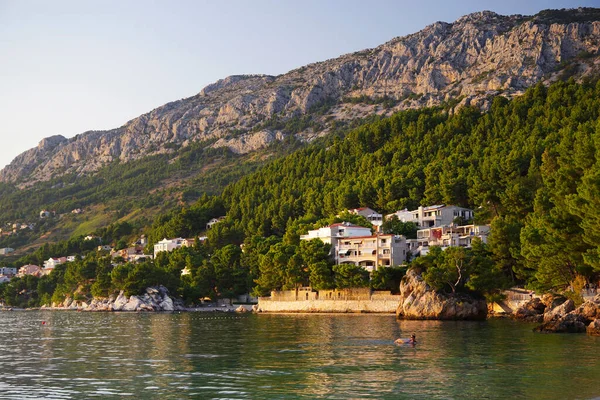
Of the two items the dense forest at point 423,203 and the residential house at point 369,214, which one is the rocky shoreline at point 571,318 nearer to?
the dense forest at point 423,203

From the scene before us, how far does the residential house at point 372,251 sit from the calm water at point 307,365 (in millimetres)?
34343

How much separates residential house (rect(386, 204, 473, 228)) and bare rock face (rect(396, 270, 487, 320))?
32.9 m

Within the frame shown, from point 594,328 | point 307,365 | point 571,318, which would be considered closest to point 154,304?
point 571,318

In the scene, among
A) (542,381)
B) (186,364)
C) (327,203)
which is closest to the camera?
(542,381)

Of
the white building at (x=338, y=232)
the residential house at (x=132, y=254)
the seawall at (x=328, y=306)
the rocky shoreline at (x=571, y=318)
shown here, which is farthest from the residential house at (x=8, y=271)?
the rocky shoreline at (x=571, y=318)

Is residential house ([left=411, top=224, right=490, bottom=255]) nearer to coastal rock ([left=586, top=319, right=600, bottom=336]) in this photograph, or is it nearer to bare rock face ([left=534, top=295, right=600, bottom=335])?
→ bare rock face ([left=534, top=295, right=600, bottom=335])

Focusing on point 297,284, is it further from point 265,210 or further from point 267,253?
point 265,210

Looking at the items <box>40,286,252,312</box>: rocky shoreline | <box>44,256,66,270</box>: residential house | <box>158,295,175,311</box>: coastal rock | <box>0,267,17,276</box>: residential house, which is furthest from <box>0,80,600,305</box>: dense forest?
<box>0,267,17,276</box>: residential house

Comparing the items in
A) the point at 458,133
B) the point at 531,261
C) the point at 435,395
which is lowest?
the point at 435,395

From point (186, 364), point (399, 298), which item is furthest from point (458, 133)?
point (186, 364)

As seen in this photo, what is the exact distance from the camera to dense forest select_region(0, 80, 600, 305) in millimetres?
61812

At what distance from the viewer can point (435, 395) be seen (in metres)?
26.8

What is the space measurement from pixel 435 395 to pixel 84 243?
158361mm

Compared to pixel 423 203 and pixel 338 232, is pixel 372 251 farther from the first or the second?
pixel 423 203
